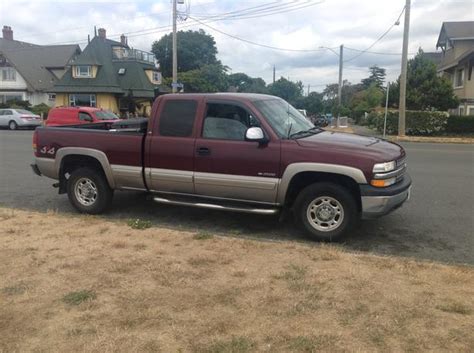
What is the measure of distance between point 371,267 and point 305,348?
1.77 metres

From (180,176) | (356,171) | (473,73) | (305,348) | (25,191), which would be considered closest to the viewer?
(305,348)

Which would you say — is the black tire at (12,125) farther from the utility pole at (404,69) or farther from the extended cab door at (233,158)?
the extended cab door at (233,158)

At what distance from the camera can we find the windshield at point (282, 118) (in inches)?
245

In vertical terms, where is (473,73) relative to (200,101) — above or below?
above

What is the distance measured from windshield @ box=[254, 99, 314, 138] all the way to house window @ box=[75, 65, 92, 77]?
43464 millimetres

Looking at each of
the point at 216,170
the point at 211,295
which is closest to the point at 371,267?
the point at 211,295

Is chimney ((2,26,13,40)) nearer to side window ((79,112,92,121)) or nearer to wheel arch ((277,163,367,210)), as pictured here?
side window ((79,112,92,121))

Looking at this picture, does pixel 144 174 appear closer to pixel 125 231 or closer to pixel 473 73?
pixel 125 231

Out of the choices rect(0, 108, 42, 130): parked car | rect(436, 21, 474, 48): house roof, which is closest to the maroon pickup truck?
rect(0, 108, 42, 130): parked car

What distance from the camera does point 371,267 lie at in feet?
15.7

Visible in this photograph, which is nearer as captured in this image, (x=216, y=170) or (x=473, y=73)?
(x=216, y=170)

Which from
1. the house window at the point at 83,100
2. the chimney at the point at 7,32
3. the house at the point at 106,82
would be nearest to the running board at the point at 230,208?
the house at the point at 106,82

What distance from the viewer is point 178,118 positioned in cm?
659

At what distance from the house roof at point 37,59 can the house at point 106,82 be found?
4.50 meters
